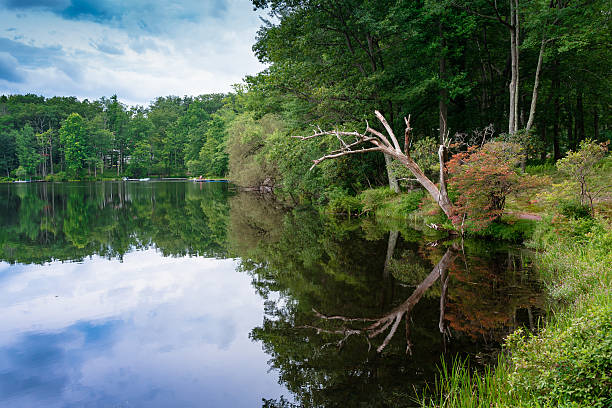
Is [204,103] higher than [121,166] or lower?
higher

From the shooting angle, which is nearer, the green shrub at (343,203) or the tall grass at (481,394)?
the tall grass at (481,394)

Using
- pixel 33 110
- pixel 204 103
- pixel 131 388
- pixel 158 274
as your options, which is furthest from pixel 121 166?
pixel 131 388

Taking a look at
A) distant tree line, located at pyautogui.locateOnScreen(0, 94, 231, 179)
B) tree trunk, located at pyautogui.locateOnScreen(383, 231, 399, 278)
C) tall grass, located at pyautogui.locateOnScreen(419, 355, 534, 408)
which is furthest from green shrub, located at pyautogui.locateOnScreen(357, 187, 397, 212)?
distant tree line, located at pyautogui.locateOnScreen(0, 94, 231, 179)

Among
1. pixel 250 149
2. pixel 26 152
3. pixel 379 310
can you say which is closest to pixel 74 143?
pixel 26 152

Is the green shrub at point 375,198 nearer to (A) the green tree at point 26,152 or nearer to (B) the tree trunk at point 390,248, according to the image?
(B) the tree trunk at point 390,248

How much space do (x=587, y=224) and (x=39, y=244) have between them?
17.1 metres

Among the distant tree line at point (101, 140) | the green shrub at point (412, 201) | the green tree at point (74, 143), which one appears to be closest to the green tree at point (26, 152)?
the distant tree line at point (101, 140)

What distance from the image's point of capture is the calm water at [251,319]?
14.8 ft

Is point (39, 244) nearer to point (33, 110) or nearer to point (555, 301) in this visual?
point (555, 301)

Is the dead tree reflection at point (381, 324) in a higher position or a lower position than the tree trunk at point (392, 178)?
lower

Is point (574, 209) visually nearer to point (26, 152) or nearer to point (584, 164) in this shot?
point (584, 164)

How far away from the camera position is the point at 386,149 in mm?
12906

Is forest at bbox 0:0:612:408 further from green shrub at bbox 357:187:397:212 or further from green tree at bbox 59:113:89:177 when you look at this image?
green tree at bbox 59:113:89:177

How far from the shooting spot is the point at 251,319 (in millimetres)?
6562
